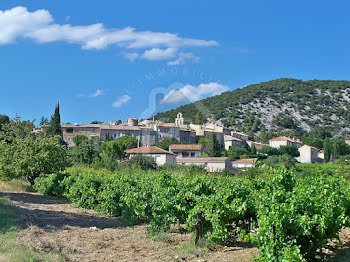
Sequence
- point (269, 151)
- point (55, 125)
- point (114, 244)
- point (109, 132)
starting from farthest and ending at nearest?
point (269, 151) → point (109, 132) → point (55, 125) → point (114, 244)

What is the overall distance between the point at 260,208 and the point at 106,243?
501 cm

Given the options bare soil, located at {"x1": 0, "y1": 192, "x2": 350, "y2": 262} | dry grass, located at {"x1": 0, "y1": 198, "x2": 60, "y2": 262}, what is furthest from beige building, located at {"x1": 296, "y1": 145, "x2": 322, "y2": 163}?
dry grass, located at {"x1": 0, "y1": 198, "x2": 60, "y2": 262}

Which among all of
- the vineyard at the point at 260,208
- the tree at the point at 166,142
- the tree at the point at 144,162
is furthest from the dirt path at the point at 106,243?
the tree at the point at 166,142

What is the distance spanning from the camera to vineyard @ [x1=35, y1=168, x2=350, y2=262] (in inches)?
280

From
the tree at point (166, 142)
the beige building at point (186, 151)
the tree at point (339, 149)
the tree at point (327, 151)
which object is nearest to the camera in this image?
the beige building at point (186, 151)

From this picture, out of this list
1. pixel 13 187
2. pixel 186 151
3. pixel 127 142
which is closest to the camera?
pixel 13 187

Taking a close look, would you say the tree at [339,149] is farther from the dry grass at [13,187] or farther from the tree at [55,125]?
the dry grass at [13,187]

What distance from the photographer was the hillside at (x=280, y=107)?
138m

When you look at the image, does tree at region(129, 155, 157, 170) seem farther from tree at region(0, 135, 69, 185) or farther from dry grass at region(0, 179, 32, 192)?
tree at region(0, 135, 69, 185)

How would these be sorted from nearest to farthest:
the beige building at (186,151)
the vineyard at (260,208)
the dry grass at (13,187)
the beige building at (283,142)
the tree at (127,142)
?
1. the vineyard at (260,208)
2. the dry grass at (13,187)
3. the beige building at (186,151)
4. the tree at (127,142)
5. the beige building at (283,142)

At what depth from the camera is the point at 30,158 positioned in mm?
27656

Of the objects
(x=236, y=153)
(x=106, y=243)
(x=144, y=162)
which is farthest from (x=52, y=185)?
(x=236, y=153)

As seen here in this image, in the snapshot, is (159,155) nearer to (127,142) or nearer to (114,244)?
(127,142)

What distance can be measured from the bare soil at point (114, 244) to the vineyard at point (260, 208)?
414 millimetres
